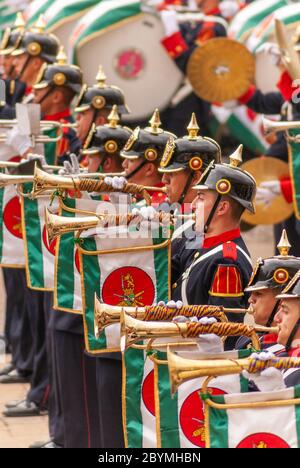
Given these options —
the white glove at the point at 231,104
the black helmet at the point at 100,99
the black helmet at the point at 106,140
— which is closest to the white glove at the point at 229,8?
the white glove at the point at 231,104

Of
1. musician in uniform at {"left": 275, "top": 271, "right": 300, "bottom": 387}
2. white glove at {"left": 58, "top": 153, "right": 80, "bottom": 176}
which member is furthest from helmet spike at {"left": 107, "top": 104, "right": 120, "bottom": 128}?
musician in uniform at {"left": 275, "top": 271, "right": 300, "bottom": 387}

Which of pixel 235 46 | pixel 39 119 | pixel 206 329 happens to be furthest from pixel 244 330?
pixel 235 46

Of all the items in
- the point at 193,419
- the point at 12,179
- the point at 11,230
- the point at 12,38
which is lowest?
the point at 193,419

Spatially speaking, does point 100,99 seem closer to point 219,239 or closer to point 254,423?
point 219,239

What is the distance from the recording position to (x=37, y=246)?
9031 mm

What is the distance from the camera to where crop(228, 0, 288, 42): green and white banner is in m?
13.3

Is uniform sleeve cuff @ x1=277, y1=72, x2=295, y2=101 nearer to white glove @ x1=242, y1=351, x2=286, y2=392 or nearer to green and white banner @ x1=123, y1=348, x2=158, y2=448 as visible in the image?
green and white banner @ x1=123, y1=348, x2=158, y2=448

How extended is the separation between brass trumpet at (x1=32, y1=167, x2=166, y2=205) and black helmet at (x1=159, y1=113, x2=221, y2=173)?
1.00 ft

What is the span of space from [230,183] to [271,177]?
15.0ft

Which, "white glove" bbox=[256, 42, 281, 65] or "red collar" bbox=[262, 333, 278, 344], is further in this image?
"white glove" bbox=[256, 42, 281, 65]

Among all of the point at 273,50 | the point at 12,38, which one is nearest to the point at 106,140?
the point at 273,50

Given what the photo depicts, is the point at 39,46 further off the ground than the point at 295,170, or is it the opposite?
the point at 39,46

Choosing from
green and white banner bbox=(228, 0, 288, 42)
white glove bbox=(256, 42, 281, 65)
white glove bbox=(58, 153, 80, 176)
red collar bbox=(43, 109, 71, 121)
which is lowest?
white glove bbox=(58, 153, 80, 176)
